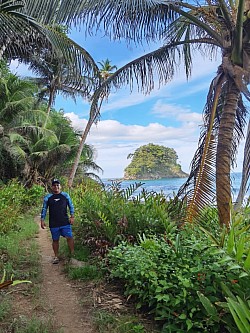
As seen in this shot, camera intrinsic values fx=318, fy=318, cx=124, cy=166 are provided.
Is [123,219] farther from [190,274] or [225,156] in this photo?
[190,274]

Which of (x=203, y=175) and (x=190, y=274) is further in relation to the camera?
(x=203, y=175)

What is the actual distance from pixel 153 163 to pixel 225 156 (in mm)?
22142

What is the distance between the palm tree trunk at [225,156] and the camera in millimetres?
5273

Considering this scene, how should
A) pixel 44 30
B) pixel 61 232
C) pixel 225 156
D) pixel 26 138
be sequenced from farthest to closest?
pixel 26 138, pixel 61 232, pixel 44 30, pixel 225 156

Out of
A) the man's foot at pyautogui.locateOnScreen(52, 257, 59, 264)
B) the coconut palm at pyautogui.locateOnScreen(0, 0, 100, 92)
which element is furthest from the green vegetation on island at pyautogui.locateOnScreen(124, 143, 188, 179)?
the man's foot at pyautogui.locateOnScreen(52, 257, 59, 264)

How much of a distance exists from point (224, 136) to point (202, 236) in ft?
6.93

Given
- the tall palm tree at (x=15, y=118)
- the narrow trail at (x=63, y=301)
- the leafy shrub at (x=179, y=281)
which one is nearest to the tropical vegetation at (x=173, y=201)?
the leafy shrub at (x=179, y=281)

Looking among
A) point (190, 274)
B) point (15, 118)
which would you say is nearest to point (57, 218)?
point (190, 274)

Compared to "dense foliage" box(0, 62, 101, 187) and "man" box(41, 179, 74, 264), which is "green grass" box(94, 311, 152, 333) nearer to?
"man" box(41, 179, 74, 264)

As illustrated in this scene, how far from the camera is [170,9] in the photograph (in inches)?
244

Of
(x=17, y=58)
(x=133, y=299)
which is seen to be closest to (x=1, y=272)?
(x=133, y=299)

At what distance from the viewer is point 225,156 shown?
213 inches

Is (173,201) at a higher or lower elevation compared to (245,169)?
lower

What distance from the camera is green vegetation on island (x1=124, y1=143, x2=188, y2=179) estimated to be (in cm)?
2617
